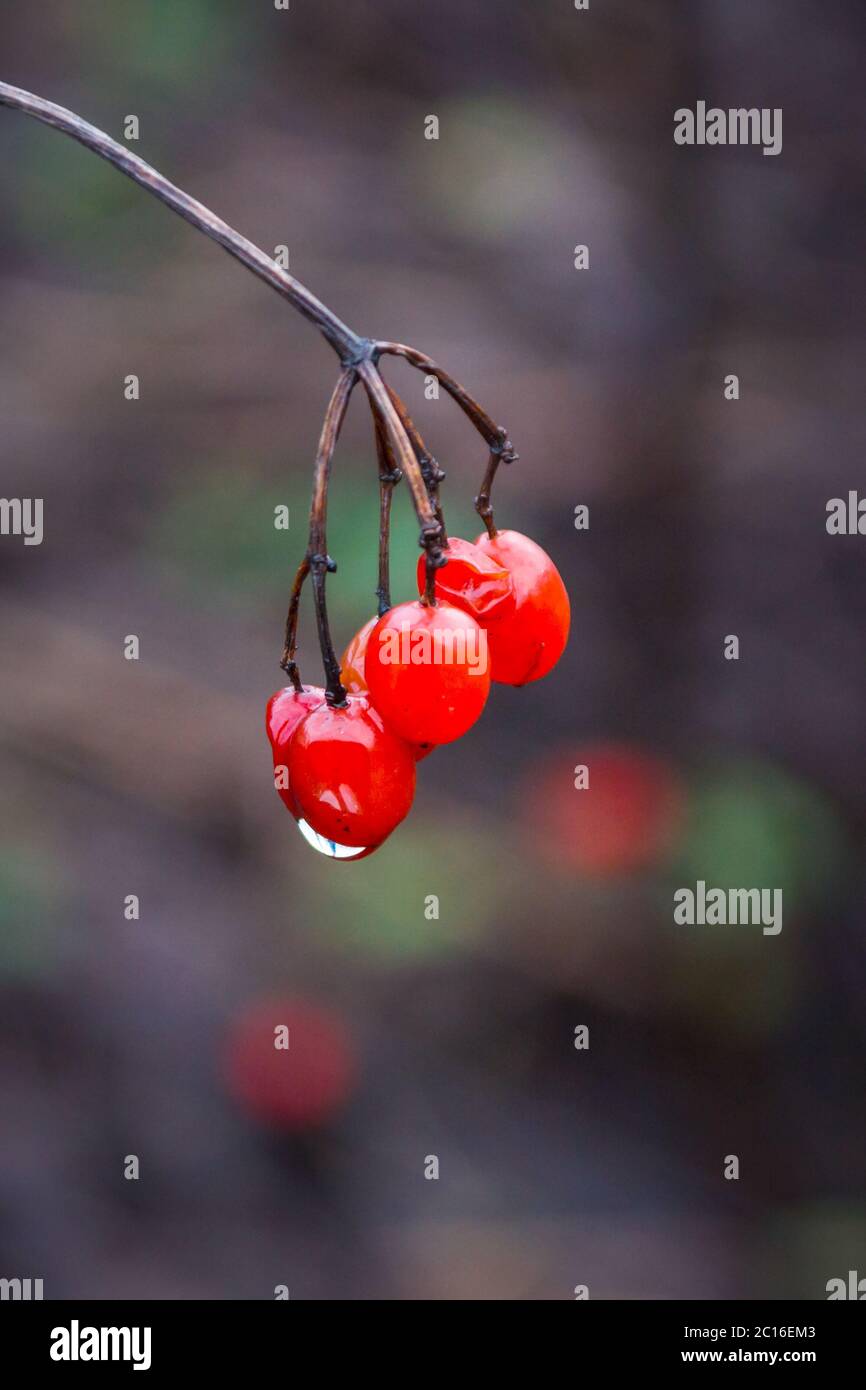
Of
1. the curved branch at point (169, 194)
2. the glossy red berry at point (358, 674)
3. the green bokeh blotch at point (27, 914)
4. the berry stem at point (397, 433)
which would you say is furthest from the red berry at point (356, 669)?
the green bokeh blotch at point (27, 914)

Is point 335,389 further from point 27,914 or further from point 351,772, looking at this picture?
point 27,914

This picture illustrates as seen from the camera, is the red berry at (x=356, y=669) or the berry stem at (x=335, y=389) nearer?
the berry stem at (x=335, y=389)

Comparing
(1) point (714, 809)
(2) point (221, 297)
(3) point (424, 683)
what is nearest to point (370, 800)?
(3) point (424, 683)

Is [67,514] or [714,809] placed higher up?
[67,514]

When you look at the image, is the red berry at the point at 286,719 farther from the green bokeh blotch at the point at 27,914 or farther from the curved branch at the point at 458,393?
the green bokeh blotch at the point at 27,914

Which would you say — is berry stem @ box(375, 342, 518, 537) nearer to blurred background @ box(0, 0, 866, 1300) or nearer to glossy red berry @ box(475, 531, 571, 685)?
glossy red berry @ box(475, 531, 571, 685)

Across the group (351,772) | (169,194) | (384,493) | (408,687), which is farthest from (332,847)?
(169,194)

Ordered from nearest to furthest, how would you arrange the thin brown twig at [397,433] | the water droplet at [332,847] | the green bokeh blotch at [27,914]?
the thin brown twig at [397,433] → the water droplet at [332,847] → the green bokeh blotch at [27,914]

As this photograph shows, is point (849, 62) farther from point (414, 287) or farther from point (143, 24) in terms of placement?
point (143, 24)
